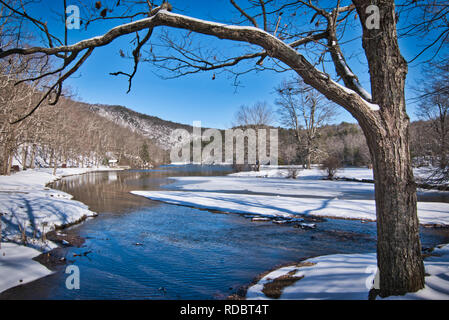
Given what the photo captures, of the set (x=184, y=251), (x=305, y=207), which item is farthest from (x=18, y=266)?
(x=305, y=207)

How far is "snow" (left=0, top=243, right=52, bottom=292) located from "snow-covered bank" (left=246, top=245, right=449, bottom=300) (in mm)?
4337

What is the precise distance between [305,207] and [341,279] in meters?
9.26

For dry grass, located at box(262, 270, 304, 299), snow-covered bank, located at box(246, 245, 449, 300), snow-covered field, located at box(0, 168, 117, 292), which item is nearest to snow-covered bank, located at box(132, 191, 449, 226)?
snow-covered bank, located at box(246, 245, 449, 300)

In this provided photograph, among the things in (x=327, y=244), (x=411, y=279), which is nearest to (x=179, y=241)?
(x=327, y=244)

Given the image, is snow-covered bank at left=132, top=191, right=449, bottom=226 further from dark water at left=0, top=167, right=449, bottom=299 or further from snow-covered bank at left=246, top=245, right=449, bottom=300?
snow-covered bank at left=246, top=245, right=449, bottom=300

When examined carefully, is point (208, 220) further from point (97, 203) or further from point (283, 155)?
point (283, 155)

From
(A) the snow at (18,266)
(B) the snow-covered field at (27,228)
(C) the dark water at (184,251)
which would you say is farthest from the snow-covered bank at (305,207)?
(A) the snow at (18,266)

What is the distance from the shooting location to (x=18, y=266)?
18.3ft

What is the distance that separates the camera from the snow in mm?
5015

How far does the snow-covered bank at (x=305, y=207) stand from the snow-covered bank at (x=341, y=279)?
575 cm

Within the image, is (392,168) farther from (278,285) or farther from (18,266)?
(18,266)

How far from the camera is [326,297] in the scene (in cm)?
354
